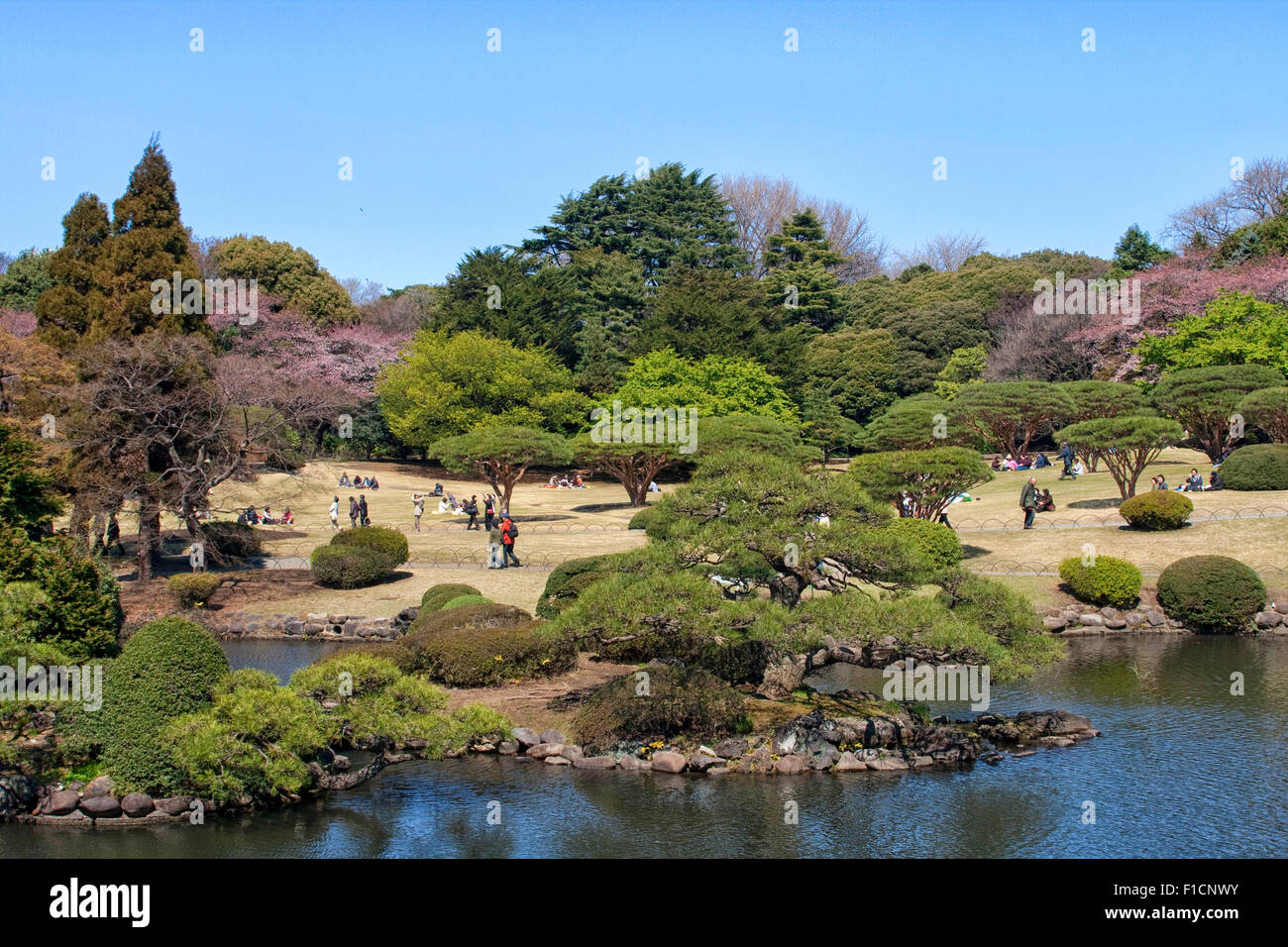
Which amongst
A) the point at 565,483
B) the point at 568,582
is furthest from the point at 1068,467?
the point at 568,582

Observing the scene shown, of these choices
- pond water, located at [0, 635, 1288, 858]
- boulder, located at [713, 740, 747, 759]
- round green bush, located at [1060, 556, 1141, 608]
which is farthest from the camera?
round green bush, located at [1060, 556, 1141, 608]

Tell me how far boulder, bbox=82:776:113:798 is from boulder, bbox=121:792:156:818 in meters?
0.36

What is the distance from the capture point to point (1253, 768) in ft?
51.6

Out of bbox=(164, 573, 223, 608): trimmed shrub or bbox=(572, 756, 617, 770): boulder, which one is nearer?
bbox=(572, 756, 617, 770): boulder

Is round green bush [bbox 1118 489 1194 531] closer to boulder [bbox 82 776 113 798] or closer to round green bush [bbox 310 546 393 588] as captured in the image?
round green bush [bbox 310 546 393 588]

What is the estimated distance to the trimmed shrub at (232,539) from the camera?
3475 centimetres

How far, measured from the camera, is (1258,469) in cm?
3872

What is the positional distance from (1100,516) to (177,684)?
1266 inches

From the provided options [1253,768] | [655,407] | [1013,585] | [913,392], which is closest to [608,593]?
[1253,768]

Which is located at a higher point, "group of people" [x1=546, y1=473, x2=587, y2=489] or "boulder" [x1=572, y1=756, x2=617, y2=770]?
"group of people" [x1=546, y1=473, x2=587, y2=489]

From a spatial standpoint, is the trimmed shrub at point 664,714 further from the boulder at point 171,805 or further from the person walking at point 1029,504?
the person walking at point 1029,504

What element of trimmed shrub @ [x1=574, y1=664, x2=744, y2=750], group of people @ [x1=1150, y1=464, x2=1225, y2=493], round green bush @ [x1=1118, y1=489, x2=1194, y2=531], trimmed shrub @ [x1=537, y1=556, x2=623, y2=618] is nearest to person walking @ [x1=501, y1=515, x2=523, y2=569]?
trimmed shrub @ [x1=537, y1=556, x2=623, y2=618]

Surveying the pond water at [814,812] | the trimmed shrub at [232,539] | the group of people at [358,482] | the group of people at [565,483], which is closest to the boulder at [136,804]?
the pond water at [814,812]

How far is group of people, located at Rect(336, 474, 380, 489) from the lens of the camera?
57.4 meters
